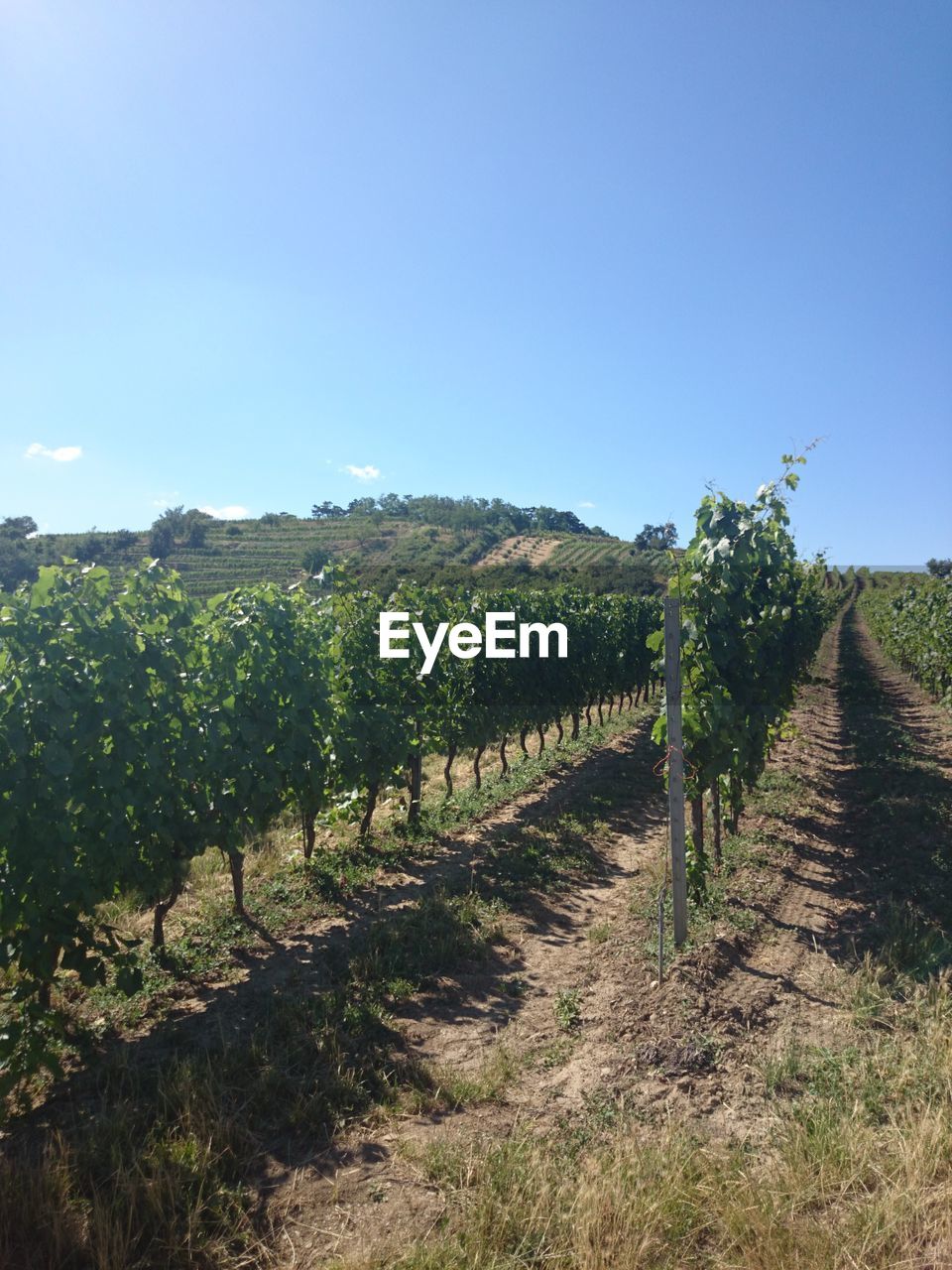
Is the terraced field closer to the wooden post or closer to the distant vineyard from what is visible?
the distant vineyard

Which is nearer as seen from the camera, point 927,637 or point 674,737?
point 674,737

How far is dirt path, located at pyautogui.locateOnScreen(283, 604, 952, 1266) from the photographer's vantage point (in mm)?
3342

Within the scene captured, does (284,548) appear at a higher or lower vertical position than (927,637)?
higher

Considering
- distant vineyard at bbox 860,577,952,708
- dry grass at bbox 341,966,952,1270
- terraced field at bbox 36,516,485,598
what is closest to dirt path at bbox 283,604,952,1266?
dry grass at bbox 341,966,952,1270

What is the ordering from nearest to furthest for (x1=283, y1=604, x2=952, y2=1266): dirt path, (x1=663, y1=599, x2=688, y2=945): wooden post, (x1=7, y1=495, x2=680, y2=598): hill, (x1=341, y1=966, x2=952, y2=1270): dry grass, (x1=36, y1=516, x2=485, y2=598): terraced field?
(x1=341, y1=966, x2=952, y2=1270): dry grass < (x1=283, y1=604, x2=952, y2=1266): dirt path < (x1=663, y1=599, x2=688, y2=945): wooden post < (x1=7, y1=495, x2=680, y2=598): hill < (x1=36, y1=516, x2=485, y2=598): terraced field

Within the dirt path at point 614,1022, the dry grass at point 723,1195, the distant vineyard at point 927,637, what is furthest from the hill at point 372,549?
the dry grass at point 723,1195

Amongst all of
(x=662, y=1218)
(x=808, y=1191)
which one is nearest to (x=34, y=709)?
(x=662, y=1218)

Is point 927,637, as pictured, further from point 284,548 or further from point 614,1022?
point 284,548

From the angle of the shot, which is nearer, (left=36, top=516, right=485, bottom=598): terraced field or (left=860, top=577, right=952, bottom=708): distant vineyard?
(left=860, top=577, right=952, bottom=708): distant vineyard

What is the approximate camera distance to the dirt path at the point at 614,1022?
3342 millimetres

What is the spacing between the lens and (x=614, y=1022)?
15.5 ft

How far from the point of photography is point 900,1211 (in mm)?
2834

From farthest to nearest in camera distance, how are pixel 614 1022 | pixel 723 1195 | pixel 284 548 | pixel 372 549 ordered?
pixel 372 549, pixel 284 548, pixel 614 1022, pixel 723 1195

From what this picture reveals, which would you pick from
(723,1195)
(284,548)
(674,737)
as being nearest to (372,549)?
(284,548)
